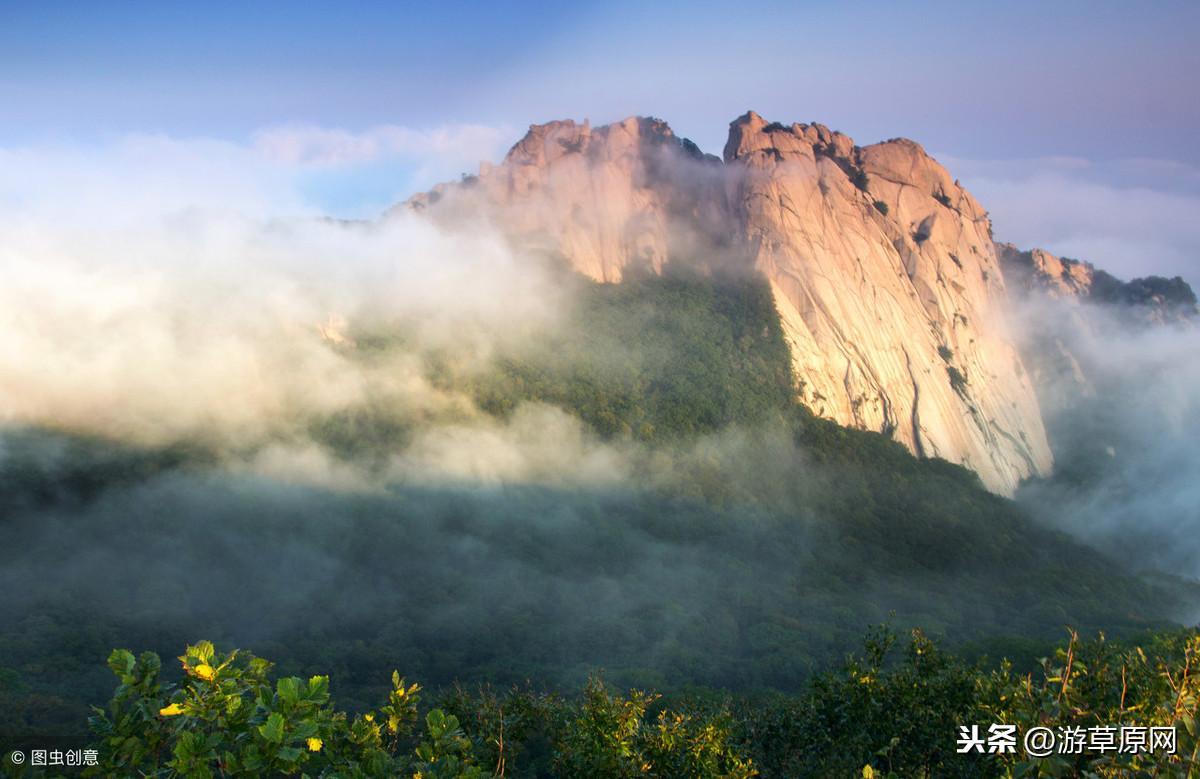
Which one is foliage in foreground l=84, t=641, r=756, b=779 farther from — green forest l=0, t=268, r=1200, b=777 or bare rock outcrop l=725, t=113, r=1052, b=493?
bare rock outcrop l=725, t=113, r=1052, b=493

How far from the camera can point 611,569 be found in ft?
342

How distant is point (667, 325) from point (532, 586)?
201 ft

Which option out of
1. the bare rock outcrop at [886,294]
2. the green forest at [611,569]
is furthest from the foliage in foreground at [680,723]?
the bare rock outcrop at [886,294]

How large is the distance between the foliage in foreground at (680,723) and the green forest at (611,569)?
194mm

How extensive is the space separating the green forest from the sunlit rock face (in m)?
6.54

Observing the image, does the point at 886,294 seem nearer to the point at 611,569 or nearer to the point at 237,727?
the point at 611,569

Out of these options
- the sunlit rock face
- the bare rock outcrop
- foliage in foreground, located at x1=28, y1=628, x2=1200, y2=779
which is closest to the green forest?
foliage in foreground, located at x1=28, y1=628, x2=1200, y2=779

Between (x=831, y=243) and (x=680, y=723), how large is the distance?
424ft

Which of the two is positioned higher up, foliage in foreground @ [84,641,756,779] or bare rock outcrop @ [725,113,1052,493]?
bare rock outcrop @ [725,113,1052,493]

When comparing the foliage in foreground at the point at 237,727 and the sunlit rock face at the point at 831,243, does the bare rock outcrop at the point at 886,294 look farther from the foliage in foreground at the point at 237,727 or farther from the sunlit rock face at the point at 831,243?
the foliage in foreground at the point at 237,727

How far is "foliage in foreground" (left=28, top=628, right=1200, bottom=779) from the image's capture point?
11984 mm

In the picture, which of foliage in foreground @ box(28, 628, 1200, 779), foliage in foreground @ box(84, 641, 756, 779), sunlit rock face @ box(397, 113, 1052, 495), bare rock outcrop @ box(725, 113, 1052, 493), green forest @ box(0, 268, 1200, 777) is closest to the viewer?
foliage in foreground @ box(84, 641, 756, 779)

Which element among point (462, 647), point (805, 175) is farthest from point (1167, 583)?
point (462, 647)

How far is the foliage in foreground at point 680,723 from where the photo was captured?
11984 mm
